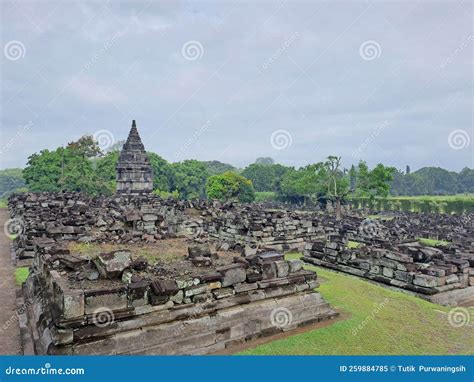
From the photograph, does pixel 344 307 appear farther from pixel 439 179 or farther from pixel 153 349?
pixel 439 179

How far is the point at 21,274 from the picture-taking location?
1046 cm

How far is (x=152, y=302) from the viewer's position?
542 centimetres

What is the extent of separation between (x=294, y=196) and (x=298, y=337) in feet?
170

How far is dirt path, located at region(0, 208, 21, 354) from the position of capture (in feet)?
19.3

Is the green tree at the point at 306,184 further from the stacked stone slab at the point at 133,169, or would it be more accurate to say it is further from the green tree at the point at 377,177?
the stacked stone slab at the point at 133,169

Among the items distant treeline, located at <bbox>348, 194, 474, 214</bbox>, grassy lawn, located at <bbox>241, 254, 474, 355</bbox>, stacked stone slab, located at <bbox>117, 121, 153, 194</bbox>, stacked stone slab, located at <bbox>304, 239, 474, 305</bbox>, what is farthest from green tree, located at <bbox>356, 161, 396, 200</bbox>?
grassy lawn, located at <bbox>241, 254, 474, 355</bbox>

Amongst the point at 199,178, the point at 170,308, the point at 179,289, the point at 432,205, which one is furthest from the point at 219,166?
the point at 170,308

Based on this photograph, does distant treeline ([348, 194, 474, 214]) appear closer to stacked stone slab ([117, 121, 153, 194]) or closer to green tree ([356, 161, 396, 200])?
green tree ([356, 161, 396, 200])

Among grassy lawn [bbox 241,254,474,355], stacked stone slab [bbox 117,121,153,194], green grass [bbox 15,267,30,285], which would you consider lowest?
grassy lawn [bbox 241,254,474,355]

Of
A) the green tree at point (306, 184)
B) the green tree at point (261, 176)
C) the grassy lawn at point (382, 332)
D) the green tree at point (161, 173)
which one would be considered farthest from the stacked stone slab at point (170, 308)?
the green tree at point (261, 176)

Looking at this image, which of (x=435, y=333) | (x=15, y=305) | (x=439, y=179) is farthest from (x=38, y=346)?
(x=439, y=179)

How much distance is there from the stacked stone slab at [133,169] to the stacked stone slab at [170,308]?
3059 centimetres

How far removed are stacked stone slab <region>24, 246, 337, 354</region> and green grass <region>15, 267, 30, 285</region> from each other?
2.98 m

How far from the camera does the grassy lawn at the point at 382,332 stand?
5.84 meters
